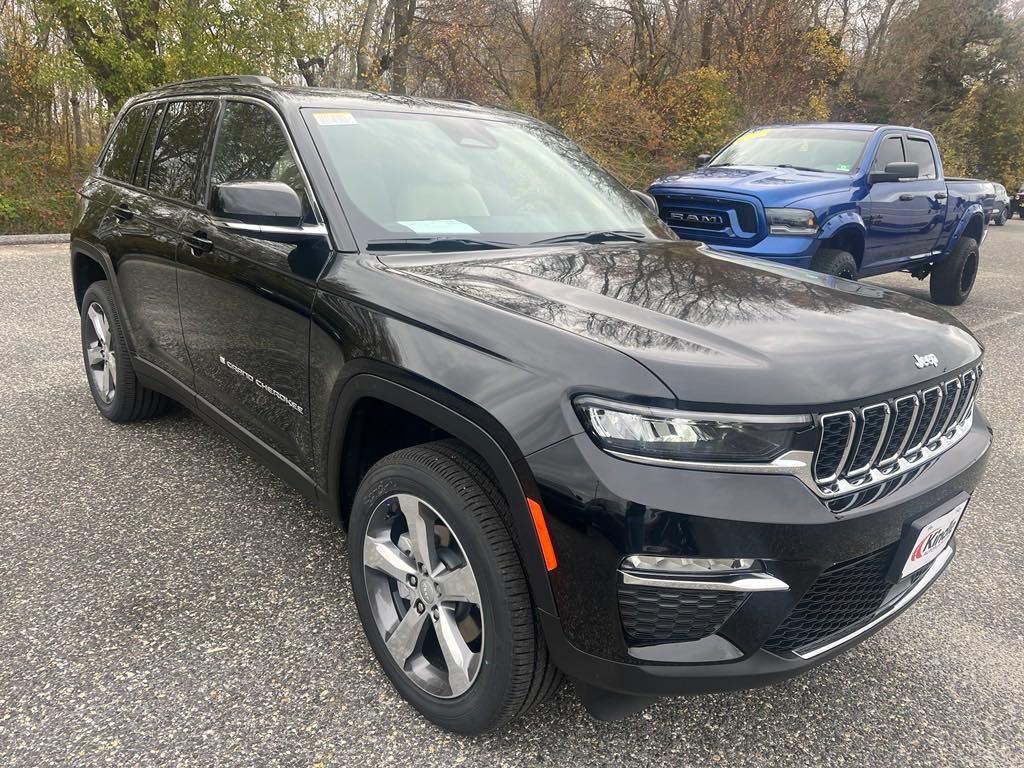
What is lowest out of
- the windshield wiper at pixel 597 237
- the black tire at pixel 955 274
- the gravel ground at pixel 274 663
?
the gravel ground at pixel 274 663

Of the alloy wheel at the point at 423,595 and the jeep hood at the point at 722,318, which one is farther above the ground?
the jeep hood at the point at 722,318

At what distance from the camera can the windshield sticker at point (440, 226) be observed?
2.58 m

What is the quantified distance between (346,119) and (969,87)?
3557cm

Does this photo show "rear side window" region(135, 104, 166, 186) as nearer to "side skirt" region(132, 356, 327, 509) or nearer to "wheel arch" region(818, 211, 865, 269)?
"side skirt" region(132, 356, 327, 509)

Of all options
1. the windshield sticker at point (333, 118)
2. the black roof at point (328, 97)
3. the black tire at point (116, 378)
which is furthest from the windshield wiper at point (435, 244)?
the black tire at point (116, 378)

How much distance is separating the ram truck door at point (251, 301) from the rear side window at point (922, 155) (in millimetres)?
7140

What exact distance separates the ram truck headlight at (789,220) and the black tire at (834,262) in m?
0.33

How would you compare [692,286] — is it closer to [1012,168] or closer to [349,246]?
[349,246]

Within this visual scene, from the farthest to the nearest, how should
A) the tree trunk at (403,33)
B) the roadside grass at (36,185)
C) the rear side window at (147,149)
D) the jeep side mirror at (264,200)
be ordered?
the tree trunk at (403,33)
the roadside grass at (36,185)
the rear side window at (147,149)
the jeep side mirror at (264,200)

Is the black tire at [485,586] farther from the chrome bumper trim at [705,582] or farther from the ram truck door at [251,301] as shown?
the ram truck door at [251,301]

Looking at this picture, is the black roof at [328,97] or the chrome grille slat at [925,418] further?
the black roof at [328,97]

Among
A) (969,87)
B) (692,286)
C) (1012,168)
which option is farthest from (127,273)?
(1012,168)

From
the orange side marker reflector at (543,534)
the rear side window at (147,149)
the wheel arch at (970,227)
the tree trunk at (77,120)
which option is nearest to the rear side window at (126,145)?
the rear side window at (147,149)

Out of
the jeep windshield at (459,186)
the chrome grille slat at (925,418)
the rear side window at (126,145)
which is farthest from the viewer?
the rear side window at (126,145)
